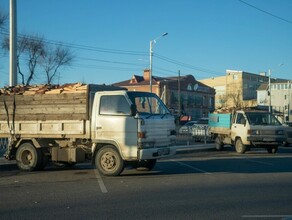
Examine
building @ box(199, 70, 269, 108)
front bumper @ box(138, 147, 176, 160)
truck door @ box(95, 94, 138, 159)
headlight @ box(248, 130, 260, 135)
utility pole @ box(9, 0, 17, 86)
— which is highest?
building @ box(199, 70, 269, 108)

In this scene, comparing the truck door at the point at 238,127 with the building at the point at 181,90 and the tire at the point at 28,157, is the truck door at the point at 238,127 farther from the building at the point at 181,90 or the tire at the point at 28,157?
the building at the point at 181,90

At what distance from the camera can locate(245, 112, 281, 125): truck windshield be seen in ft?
67.7

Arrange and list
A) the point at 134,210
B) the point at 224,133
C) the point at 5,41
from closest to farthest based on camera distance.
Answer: the point at 134,210 → the point at 224,133 → the point at 5,41

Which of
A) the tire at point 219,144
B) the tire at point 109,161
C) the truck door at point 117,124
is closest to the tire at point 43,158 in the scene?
the tire at point 109,161

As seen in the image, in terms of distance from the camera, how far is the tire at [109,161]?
490 inches

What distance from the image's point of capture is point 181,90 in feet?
284

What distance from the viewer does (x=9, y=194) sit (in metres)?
10.0

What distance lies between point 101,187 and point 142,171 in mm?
3352

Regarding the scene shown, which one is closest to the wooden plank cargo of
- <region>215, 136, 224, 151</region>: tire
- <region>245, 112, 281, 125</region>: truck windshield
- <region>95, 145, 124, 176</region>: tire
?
<region>95, 145, 124, 176</region>: tire

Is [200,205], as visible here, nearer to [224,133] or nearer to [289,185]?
[289,185]

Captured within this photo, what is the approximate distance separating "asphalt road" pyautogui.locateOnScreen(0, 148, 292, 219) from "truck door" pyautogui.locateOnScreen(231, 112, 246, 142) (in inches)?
223

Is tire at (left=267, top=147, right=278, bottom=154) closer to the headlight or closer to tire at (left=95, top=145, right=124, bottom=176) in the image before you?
the headlight

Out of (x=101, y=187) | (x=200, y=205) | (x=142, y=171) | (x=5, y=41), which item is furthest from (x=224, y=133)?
(x=5, y=41)

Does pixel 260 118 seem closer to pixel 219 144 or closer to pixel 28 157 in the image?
pixel 219 144
